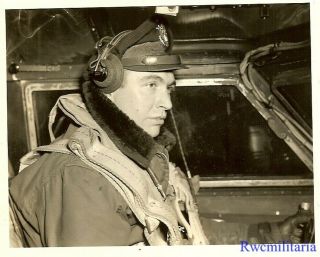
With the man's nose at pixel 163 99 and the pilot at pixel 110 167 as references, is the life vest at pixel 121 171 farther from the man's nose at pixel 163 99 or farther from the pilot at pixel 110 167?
the man's nose at pixel 163 99

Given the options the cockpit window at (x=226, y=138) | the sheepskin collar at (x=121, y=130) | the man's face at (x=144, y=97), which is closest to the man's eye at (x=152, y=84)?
the man's face at (x=144, y=97)

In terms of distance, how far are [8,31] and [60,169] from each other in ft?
1.75

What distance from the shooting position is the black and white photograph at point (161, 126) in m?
0.90

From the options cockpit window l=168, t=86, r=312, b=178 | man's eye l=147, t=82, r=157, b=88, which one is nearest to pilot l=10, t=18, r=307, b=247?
man's eye l=147, t=82, r=157, b=88

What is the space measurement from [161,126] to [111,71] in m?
0.44

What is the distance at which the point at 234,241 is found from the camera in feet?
4.17

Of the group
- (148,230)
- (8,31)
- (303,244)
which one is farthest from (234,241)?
(8,31)

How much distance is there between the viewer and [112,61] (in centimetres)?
95

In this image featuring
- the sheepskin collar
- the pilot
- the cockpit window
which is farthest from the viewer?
the cockpit window

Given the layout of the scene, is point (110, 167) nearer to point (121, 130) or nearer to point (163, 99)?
point (121, 130)

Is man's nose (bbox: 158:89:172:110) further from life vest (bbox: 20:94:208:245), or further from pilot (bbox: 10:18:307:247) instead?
life vest (bbox: 20:94:208:245)

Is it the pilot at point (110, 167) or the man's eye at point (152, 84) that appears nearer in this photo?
the pilot at point (110, 167)

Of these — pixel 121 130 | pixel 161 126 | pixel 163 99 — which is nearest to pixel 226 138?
pixel 161 126

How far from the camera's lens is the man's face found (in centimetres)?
100
